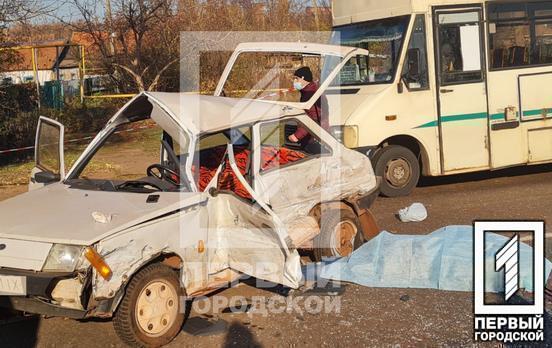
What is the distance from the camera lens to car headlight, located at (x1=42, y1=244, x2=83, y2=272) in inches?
173

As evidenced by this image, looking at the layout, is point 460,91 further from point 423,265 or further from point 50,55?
point 50,55

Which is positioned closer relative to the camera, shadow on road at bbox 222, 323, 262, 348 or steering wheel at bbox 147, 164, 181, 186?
shadow on road at bbox 222, 323, 262, 348

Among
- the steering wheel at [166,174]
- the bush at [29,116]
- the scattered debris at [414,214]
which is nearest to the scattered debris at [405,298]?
the steering wheel at [166,174]

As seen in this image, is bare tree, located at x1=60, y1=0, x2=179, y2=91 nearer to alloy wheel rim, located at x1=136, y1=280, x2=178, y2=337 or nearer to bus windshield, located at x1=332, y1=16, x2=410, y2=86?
bus windshield, located at x1=332, y1=16, x2=410, y2=86

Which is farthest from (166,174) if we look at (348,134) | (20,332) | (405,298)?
(348,134)

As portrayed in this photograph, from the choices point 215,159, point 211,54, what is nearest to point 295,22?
point 211,54

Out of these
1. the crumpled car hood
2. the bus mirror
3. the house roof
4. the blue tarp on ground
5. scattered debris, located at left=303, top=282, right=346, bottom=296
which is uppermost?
the house roof

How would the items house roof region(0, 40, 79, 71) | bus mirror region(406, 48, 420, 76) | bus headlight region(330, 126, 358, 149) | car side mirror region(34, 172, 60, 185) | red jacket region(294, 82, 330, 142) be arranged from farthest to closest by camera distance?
house roof region(0, 40, 79, 71) < bus mirror region(406, 48, 420, 76) < bus headlight region(330, 126, 358, 149) < red jacket region(294, 82, 330, 142) < car side mirror region(34, 172, 60, 185)

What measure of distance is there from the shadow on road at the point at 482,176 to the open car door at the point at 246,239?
6484mm

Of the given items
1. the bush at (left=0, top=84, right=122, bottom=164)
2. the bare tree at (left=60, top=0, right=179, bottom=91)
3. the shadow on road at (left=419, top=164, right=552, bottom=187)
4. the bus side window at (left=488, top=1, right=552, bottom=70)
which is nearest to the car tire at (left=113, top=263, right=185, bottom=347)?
the shadow on road at (left=419, top=164, right=552, bottom=187)

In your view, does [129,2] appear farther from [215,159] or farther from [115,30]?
[215,159]

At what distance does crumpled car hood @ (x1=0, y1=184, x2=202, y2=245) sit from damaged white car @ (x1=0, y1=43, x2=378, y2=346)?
1cm

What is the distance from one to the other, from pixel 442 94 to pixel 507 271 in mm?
4803

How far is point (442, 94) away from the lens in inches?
402
